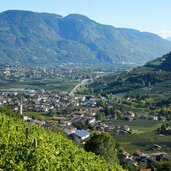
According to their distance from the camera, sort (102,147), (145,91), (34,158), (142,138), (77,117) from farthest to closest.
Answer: (145,91) < (77,117) < (142,138) < (102,147) < (34,158)

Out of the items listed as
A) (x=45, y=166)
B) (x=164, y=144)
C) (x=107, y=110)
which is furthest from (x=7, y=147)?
(x=107, y=110)

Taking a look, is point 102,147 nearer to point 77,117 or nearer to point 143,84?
point 77,117

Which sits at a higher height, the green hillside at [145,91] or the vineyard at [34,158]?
the vineyard at [34,158]

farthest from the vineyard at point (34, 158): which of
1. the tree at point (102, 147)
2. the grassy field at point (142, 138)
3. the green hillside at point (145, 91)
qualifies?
the green hillside at point (145, 91)

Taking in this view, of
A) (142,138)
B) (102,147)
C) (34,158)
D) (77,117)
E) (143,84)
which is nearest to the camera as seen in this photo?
(34,158)

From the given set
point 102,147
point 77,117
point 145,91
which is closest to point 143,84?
point 145,91

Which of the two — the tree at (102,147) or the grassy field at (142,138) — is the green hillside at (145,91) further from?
the tree at (102,147)

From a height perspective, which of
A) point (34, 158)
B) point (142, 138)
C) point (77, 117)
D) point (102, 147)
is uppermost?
point (34, 158)

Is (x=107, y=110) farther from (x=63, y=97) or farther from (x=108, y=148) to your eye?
(x=108, y=148)

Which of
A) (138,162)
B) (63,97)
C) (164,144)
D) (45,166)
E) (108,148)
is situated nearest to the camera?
(45,166)

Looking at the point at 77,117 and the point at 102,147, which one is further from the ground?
the point at 102,147

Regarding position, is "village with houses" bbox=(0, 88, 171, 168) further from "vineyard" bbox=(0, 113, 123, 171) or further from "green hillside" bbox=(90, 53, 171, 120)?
"vineyard" bbox=(0, 113, 123, 171)
